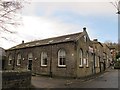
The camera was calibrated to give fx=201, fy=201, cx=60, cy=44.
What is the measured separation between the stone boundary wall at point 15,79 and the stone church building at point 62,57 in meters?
10.4

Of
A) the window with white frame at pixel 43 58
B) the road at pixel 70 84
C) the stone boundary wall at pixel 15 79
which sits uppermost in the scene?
the window with white frame at pixel 43 58

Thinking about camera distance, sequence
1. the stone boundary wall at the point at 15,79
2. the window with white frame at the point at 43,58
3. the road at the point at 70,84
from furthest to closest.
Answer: the window with white frame at the point at 43,58 → the road at the point at 70,84 → the stone boundary wall at the point at 15,79

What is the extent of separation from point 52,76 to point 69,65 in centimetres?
312

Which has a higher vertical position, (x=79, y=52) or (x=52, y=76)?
(x=79, y=52)

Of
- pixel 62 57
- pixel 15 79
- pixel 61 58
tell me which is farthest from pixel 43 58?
pixel 15 79

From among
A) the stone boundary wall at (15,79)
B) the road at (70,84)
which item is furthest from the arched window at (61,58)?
the stone boundary wall at (15,79)

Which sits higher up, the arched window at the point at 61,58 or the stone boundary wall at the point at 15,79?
the arched window at the point at 61,58

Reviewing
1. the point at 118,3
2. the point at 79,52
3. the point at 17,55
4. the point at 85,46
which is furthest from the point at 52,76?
the point at 118,3

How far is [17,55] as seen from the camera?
3622 centimetres

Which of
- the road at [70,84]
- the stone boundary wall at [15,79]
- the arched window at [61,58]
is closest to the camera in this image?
the stone boundary wall at [15,79]

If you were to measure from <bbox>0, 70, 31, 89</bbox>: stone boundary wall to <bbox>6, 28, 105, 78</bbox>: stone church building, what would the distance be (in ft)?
34.0

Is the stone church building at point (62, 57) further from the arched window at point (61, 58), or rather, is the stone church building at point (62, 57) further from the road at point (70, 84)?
the road at point (70, 84)

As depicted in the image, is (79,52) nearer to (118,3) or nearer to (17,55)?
(17,55)

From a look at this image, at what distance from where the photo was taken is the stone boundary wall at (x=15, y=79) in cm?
1355
